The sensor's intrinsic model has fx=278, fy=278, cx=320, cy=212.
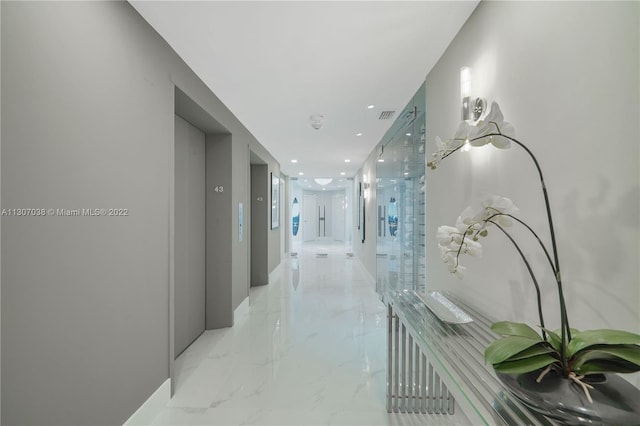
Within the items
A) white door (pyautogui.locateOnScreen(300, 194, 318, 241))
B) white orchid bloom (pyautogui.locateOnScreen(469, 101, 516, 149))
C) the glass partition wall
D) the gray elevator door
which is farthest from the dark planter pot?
white door (pyautogui.locateOnScreen(300, 194, 318, 241))

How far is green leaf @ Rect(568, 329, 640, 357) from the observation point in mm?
663

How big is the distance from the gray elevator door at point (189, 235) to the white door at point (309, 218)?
1142 centimetres

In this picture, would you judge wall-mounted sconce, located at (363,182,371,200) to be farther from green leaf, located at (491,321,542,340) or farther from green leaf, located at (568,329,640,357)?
green leaf, located at (568,329,640,357)

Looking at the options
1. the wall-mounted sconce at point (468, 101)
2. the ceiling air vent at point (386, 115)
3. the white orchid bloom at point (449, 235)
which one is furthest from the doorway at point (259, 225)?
the white orchid bloom at point (449, 235)

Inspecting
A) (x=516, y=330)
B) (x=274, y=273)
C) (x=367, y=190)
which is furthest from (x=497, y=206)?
(x=274, y=273)

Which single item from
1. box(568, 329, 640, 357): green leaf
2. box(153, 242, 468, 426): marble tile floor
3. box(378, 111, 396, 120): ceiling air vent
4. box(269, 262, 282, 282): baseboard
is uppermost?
box(378, 111, 396, 120): ceiling air vent

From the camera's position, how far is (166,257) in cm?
213

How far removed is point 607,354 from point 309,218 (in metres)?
14.7

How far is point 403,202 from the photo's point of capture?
372 cm

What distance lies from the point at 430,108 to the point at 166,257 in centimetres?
253

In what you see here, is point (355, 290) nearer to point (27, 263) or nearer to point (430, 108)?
point (430, 108)

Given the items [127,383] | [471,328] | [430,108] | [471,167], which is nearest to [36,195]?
[127,383]

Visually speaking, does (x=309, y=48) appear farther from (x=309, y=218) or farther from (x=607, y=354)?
(x=309, y=218)

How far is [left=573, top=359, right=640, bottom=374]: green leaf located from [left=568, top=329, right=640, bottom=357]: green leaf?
0.04 meters
